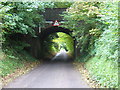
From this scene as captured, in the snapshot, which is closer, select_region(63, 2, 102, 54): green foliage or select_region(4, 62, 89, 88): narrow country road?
select_region(4, 62, 89, 88): narrow country road

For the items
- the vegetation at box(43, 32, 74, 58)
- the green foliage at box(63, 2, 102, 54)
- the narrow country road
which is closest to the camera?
the narrow country road

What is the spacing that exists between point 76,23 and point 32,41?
723cm

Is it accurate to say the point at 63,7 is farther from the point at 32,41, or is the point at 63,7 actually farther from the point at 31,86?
the point at 31,86

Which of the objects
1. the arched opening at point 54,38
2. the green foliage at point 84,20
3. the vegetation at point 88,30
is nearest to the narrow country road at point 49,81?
the vegetation at point 88,30

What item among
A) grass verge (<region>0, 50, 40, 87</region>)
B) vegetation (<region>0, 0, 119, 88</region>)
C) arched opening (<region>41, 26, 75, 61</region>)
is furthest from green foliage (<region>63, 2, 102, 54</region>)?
arched opening (<region>41, 26, 75, 61</region>)

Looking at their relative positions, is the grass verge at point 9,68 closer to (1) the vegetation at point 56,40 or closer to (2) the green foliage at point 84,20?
(2) the green foliage at point 84,20

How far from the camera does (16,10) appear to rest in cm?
934

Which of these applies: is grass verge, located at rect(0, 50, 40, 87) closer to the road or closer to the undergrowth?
the undergrowth

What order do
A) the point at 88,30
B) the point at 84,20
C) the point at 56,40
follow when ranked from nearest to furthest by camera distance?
the point at 84,20 < the point at 88,30 < the point at 56,40

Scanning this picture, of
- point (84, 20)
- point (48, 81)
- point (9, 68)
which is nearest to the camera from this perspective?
point (48, 81)

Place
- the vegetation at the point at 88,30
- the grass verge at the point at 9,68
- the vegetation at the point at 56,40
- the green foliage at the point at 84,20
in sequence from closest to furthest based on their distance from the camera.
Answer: the vegetation at the point at 88,30
the grass verge at the point at 9,68
the green foliage at the point at 84,20
the vegetation at the point at 56,40

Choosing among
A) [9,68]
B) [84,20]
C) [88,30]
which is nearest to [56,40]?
[88,30]

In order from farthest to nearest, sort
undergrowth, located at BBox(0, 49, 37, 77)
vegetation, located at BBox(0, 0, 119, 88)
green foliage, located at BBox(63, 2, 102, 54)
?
green foliage, located at BBox(63, 2, 102, 54) < undergrowth, located at BBox(0, 49, 37, 77) < vegetation, located at BBox(0, 0, 119, 88)

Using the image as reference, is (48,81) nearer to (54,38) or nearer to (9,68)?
(9,68)
